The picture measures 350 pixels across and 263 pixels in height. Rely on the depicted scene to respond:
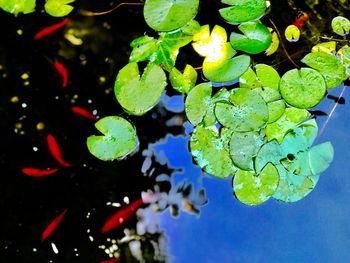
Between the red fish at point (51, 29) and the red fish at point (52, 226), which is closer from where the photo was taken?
the red fish at point (52, 226)

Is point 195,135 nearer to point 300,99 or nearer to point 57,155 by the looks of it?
point 300,99

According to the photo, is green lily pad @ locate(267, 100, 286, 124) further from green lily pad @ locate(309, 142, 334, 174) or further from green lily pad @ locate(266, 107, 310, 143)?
green lily pad @ locate(309, 142, 334, 174)

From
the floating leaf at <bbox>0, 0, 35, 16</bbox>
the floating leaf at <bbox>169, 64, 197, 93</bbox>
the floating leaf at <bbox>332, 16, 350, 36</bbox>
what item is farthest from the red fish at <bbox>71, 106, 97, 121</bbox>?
the floating leaf at <bbox>332, 16, 350, 36</bbox>

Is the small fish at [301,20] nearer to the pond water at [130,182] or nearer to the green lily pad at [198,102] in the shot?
the pond water at [130,182]

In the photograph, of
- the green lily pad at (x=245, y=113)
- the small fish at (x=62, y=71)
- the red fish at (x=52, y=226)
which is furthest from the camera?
the small fish at (x=62, y=71)

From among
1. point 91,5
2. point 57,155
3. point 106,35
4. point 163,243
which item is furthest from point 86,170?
point 91,5

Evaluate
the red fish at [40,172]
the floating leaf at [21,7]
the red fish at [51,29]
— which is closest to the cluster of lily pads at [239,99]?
the red fish at [40,172]
